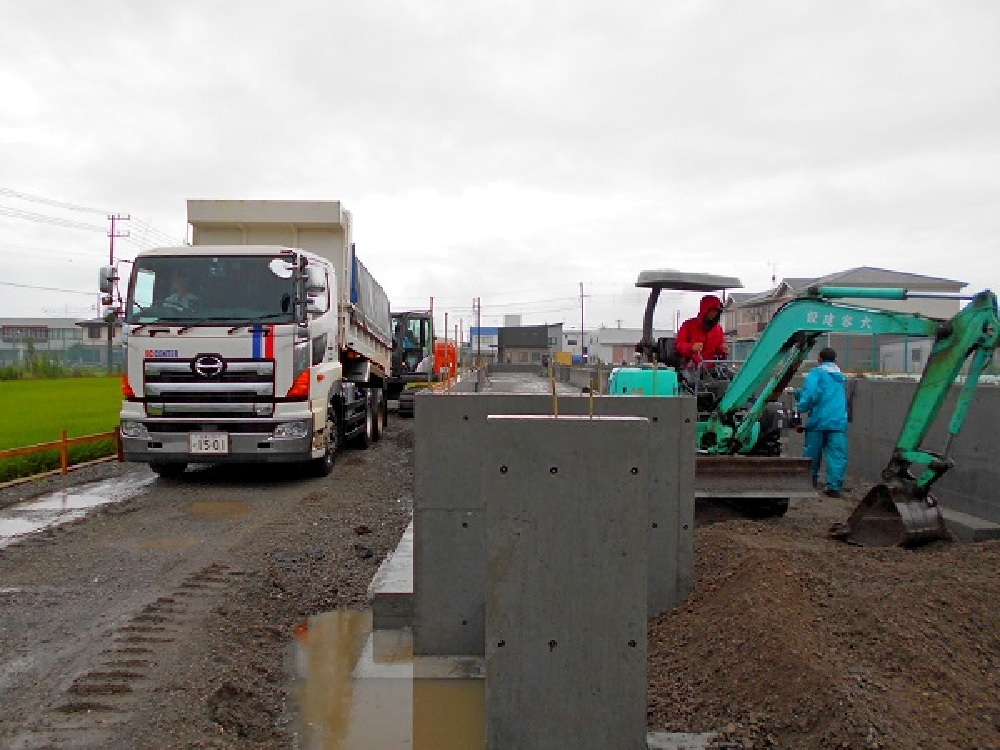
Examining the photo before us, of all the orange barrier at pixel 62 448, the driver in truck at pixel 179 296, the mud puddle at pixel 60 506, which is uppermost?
the driver in truck at pixel 179 296

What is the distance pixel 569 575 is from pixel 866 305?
6351 millimetres

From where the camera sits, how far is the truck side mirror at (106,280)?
32.3ft

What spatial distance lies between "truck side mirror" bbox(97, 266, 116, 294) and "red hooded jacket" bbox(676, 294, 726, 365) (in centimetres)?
672

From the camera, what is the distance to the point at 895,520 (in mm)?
6781

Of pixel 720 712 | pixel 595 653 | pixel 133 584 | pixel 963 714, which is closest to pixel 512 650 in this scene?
pixel 595 653

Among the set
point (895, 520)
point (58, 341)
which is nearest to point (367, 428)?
point (895, 520)

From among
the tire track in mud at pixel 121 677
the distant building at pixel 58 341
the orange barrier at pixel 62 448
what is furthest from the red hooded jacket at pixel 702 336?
the distant building at pixel 58 341

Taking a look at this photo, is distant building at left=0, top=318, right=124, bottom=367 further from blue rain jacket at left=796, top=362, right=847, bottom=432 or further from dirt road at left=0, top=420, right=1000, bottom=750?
blue rain jacket at left=796, top=362, right=847, bottom=432

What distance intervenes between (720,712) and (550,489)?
1.38 m

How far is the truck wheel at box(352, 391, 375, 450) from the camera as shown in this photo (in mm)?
14773

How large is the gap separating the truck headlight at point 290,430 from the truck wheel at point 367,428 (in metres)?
4.65

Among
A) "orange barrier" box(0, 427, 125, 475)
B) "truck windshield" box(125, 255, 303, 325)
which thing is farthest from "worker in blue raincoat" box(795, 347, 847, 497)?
"orange barrier" box(0, 427, 125, 475)

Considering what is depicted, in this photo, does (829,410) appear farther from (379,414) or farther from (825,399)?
(379,414)

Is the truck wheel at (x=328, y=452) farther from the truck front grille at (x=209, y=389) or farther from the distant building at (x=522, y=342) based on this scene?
the distant building at (x=522, y=342)
